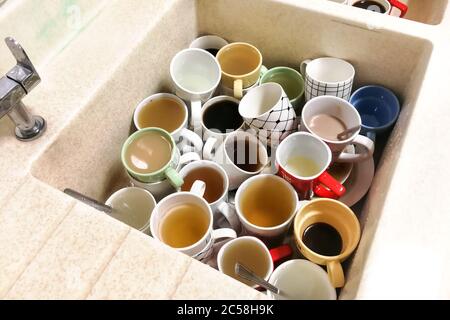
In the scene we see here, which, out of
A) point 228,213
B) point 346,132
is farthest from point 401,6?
point 228,213

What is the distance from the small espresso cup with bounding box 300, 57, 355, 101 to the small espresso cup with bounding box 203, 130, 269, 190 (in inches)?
5.5

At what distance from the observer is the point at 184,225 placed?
659mm

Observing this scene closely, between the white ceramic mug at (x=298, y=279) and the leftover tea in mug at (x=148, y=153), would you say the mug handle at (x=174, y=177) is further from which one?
the white ceramic mug at (x=298, y=279)

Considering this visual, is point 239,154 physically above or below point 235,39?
below

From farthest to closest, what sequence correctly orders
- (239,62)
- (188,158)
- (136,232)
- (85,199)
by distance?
(239,62), (188,158), (85,199), (136,232)

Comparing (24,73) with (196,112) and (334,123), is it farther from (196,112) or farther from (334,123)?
(334,123)

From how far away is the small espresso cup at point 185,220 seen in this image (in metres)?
0.64

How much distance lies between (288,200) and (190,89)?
0.29 metres

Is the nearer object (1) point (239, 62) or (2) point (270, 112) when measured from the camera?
(2) point (270, 112)

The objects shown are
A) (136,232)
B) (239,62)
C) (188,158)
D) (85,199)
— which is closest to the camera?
(136,232)

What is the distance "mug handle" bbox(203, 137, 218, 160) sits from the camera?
0.74 metres

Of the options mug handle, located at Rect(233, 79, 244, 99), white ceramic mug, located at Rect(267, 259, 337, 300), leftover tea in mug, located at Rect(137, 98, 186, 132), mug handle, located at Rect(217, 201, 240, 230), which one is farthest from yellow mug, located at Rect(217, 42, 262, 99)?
white ceramic mug, located at Rect(267, 259, 337, 300)

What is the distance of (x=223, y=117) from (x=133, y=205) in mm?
235

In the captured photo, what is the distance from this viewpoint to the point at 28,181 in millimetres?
559
